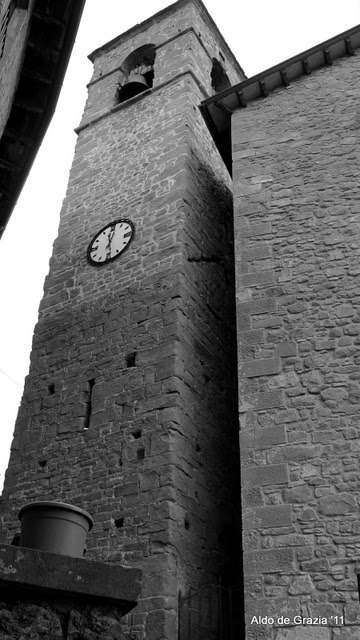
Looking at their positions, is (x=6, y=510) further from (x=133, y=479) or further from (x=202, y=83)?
(x=202, y=83)

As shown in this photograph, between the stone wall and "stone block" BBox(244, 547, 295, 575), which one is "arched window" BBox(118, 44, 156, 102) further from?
"stone block" BBox(244, 547, 295, 575)

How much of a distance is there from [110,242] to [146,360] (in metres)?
2.45

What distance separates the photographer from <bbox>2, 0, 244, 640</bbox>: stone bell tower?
21.7 feet

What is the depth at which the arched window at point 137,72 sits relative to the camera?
1220cm

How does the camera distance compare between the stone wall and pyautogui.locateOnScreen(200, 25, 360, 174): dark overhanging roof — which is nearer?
the stone wall

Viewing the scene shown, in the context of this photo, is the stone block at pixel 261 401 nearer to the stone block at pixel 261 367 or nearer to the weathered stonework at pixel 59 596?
the stone block at pixel 261 367

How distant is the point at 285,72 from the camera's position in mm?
8438

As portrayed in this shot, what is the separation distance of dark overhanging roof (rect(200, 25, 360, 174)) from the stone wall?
129mm

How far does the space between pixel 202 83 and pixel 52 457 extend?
7.19 metres

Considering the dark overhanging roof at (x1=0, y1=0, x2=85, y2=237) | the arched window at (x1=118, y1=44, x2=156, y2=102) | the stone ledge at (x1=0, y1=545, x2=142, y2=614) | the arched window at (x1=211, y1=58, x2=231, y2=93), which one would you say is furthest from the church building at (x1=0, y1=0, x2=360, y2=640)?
→ the arched window at (x1=211, y1=58, x2=231, y2=93)

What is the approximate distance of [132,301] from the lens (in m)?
8.45

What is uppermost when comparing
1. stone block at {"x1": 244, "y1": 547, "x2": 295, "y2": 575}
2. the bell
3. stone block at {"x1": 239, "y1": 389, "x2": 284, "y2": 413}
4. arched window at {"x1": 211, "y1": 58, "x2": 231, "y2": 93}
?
arched window at {"x1": 211, "y1": 58, "x2": 231, "y2": 93}

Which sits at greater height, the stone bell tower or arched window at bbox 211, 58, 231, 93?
arched window at bbox 211, 58, 231, 93

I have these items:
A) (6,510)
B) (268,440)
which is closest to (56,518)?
(268,440)
